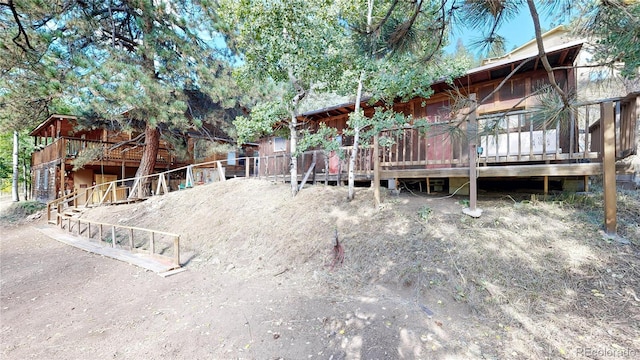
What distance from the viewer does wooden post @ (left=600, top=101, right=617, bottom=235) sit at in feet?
12.8

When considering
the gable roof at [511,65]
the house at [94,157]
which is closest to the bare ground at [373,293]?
the gable roof at [511,65]

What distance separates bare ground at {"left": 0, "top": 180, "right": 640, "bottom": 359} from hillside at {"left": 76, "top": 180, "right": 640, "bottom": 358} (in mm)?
19

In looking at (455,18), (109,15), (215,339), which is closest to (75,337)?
(215,339)

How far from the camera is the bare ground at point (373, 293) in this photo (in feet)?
9.73

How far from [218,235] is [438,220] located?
5.39 m

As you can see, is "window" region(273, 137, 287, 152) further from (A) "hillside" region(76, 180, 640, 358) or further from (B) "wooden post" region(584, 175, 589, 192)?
(B) "wooden post" region(584, 175, 589, 192)

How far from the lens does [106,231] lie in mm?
9664

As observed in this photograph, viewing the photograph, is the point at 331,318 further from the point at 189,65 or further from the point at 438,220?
the point at 189,65

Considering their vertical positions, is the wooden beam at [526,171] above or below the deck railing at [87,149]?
below

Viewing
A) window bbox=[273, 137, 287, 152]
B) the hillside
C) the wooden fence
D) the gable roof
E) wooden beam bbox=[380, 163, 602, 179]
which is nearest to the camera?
the hillside

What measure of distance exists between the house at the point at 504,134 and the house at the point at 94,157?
7943 millimetres

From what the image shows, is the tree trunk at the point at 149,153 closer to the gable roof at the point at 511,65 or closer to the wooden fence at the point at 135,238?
the wooden fence at the point at 135,238

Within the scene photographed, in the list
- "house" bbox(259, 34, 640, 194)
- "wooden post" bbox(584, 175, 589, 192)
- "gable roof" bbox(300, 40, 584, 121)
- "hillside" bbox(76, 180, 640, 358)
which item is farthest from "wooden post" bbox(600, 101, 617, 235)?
"gable roof" bbox(300, 40, 584, 121)

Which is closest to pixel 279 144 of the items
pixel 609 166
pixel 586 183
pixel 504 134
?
pixel 504 134
